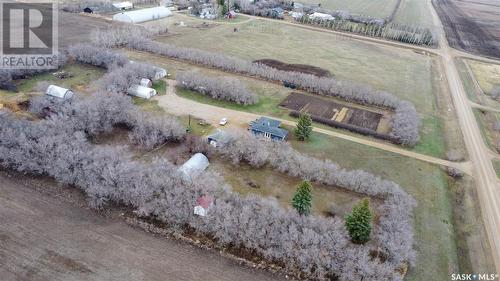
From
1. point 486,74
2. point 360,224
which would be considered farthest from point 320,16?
point 360,224

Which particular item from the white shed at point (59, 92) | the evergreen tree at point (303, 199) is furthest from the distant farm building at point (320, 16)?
the evergreen tree at point (303, 199)

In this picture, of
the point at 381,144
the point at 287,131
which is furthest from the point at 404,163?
the point at 287,131

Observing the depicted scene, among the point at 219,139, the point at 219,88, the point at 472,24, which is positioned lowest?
the point at 219,139

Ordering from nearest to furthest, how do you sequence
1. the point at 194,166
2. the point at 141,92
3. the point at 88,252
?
the point at 88,252 < the point at 194,166 < the point at 141,92

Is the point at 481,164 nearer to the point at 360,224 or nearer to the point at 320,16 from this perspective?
the point at 360,224

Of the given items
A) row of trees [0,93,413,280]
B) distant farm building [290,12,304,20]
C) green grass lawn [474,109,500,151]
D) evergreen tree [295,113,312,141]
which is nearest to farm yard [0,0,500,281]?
row of trees [0,93,413,280]

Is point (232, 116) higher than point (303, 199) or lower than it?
lower
